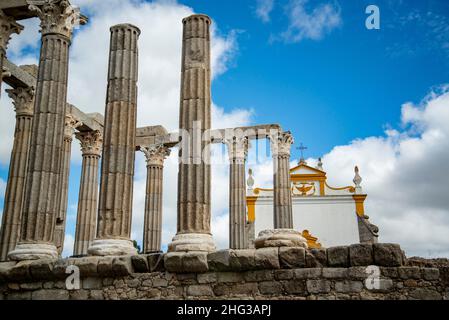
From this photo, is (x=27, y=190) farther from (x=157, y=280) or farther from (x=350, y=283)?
(x=350, y=283)

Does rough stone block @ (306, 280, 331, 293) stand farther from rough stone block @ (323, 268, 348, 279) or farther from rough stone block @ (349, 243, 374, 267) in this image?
rough stone block @ (349, 243, 374, 267)

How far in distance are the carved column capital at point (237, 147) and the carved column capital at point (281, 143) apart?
1.41 m

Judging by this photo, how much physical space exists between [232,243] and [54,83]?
445 inches

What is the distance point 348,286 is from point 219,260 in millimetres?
2564

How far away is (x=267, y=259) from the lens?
29.4 ft

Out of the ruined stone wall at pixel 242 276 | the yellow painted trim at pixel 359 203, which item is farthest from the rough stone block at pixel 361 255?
the yellow painted trim at pixel 359 203

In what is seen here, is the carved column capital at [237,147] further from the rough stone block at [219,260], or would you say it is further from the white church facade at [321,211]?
the rough stone block at [219,260]

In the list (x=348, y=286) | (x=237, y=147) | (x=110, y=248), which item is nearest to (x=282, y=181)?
(x=237, y=147)

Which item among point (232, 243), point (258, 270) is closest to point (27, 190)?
point (258, 270)

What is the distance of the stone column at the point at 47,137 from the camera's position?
1115 cm

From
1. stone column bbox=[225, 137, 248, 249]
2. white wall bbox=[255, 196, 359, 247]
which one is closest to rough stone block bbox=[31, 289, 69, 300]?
stone column bbox=[225, 137, 248, 249]

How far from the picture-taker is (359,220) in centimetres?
3138

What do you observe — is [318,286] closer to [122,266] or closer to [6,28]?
[122,266]

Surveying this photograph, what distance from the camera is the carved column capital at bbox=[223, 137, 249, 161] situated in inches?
870
